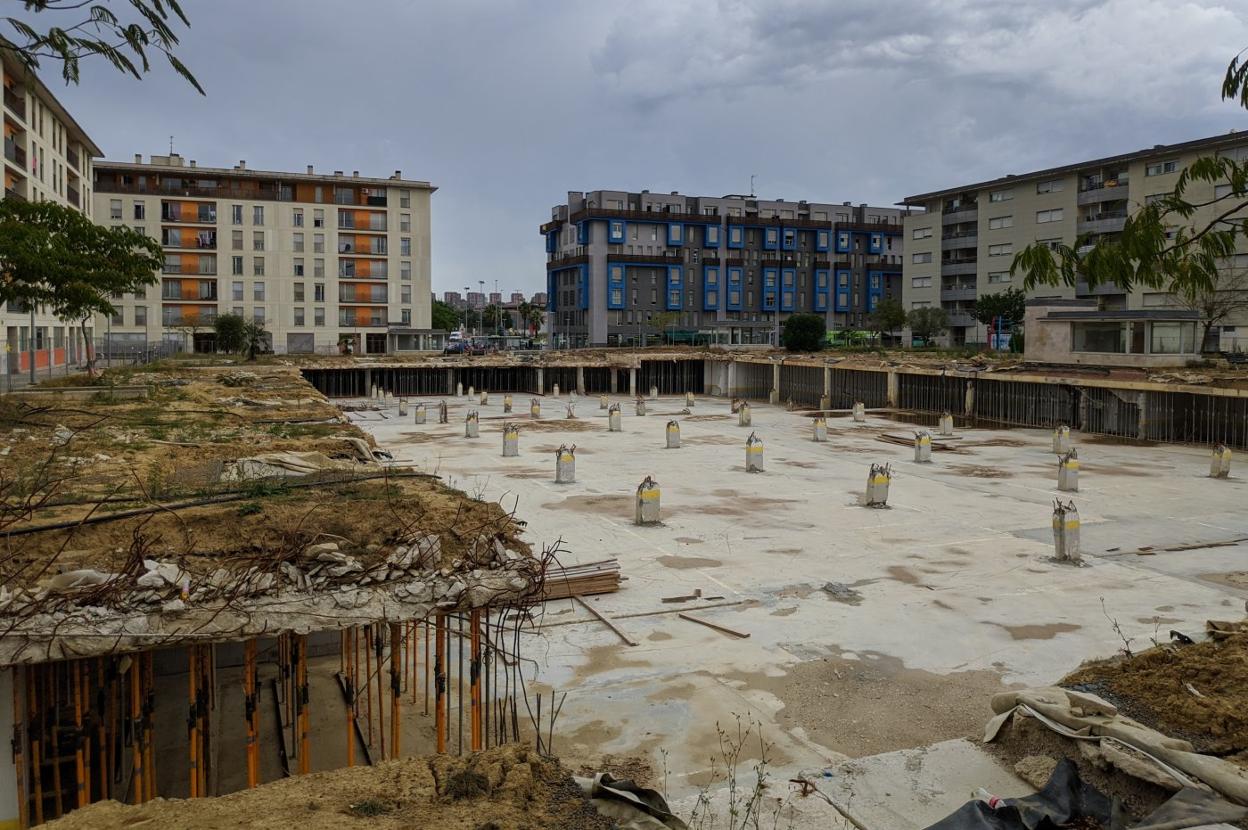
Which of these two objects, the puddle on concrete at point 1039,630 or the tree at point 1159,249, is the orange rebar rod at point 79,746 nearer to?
the tree at point 1159,249

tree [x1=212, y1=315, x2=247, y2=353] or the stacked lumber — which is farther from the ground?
tree [x1=212, y1=315, x2=247, y2=353]

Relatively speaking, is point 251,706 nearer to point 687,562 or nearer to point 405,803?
point 405,803

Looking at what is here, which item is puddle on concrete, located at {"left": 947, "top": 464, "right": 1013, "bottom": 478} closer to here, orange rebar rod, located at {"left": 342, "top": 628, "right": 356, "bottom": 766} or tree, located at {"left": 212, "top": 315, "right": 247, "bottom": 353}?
orange rebar rod, located at {"left": 342, "top": 628, "right": 356, "bottom": 766}

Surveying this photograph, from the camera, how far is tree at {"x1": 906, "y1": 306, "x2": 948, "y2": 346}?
87.2 m

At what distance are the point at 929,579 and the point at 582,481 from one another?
45.3ft

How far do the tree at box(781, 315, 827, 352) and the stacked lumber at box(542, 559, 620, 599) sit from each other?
61.6 m

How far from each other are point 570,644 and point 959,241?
82172mm

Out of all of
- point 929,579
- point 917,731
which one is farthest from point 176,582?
point 929,579

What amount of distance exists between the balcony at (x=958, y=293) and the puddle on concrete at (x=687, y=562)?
73965mm

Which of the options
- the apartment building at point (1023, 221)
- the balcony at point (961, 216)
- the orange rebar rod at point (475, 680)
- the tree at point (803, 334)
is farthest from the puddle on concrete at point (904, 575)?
the balcony at point (961, 216)

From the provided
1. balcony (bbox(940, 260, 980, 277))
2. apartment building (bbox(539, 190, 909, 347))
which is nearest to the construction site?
balcony (bbox(940, 260, 980, 277))

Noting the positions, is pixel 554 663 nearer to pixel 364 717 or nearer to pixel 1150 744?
pixel 364 717

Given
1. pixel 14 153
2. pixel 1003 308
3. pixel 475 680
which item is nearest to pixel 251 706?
pixel 475 680

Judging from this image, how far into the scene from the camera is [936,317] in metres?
87.2
